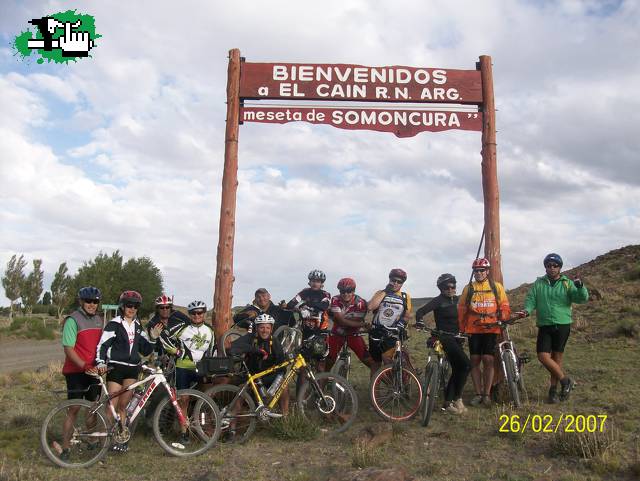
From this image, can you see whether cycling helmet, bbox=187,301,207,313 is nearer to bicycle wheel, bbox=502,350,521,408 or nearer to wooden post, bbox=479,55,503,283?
bicycle wheel, bbox=502,350,521,408

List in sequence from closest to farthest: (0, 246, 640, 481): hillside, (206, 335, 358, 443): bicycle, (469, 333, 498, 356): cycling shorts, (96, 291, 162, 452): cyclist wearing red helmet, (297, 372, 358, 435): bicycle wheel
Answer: (0, 246, 640, 481): hillside
(96, 291, 162, 452): cyclist wearing red helmet
(206, 335, 358, 443): bicycle
(297, 372, 358, 435): bicycle wheel
(469, 333, 498, 356): cycling shorts

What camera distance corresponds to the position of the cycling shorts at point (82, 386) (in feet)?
21.7

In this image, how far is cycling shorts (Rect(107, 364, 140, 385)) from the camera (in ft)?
21.7

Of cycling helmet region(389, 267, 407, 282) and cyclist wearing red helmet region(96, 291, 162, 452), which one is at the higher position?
cycling helmet region(389, 267, 407, 282)

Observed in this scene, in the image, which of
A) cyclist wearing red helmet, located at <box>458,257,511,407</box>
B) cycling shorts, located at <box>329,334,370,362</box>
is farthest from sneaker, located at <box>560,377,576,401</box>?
cycling shorts, located at <box>329,334,370,362</box>

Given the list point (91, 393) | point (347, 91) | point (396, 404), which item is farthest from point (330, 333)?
point (347, 91)

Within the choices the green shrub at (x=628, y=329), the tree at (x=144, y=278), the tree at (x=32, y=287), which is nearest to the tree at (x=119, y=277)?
the tree at (x=144, y=278)

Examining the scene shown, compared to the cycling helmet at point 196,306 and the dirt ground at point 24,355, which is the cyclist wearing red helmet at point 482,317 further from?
the dirt ground at point 24,355

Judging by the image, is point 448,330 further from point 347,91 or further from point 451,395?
point 347,91

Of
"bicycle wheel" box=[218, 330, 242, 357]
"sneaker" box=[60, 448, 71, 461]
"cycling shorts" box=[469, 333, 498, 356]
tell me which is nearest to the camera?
"sneaker" box=[60, 448, 71, 461]

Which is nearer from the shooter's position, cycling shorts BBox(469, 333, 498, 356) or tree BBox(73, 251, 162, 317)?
cycling shorts BBox(469, 333, 498, 356)

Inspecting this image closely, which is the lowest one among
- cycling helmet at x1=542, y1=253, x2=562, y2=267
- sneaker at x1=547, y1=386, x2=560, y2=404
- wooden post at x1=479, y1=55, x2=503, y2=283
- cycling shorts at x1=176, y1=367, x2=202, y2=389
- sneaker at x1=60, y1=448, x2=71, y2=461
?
sneaker at x1=60, y1=448, x2=71, y2=461

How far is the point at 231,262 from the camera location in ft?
30.6

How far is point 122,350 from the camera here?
6.64 m
